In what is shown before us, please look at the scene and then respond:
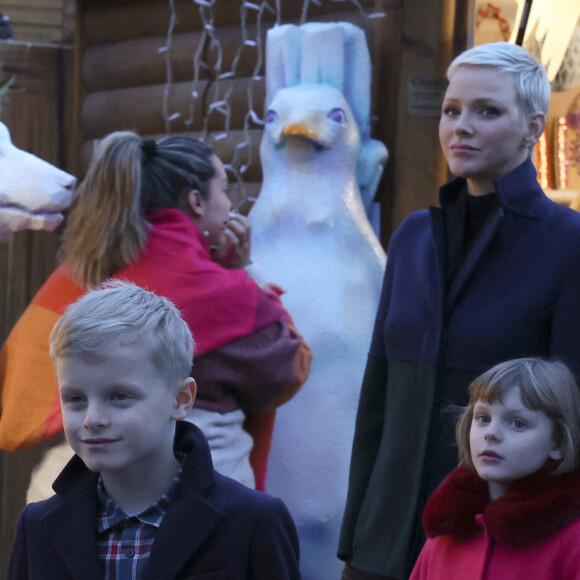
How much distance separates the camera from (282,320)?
106 inches

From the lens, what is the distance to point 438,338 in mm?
1938

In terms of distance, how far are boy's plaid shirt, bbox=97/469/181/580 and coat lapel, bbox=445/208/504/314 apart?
2.21 ft

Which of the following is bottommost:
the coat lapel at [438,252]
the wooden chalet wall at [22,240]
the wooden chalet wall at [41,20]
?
the wooden chalet wall at [22,240]

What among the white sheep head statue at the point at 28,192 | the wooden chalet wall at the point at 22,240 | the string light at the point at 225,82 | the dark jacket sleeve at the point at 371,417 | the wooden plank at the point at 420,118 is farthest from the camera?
the wooden chalet wall at the point at 22,240

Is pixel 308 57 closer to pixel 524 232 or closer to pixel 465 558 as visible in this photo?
pixel 524 232

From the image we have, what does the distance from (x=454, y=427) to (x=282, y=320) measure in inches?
33.2

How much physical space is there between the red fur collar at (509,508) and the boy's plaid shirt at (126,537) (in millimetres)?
454

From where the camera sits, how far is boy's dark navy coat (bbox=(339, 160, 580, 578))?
72.8 inches

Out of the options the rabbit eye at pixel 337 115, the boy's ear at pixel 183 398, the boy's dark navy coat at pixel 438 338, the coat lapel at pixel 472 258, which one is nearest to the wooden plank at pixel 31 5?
the rabbit eye at pixel 337 115

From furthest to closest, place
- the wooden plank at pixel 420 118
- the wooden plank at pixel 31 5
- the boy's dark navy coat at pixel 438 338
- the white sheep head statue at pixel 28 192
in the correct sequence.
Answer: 1. the wooden plank at pixel 31 5
2. the wooden plank at pixel 420 118
3. the white sheep head statue at pixel 28 192
4. the boy's dark navy coat at pixel 438 338

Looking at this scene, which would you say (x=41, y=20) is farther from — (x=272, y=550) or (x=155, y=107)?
(x=272, y=550)

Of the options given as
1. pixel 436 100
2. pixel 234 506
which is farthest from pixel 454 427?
pixel 436 100

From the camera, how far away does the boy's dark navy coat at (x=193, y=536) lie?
147 cm

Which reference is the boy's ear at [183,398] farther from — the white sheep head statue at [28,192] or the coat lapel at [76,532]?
the white sheep head statue at [28,192]
